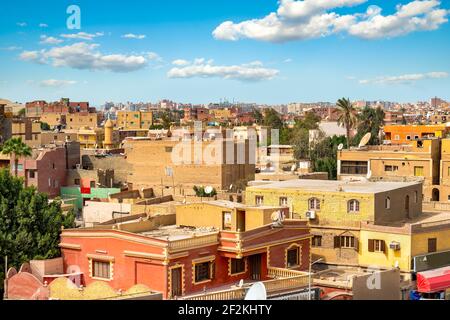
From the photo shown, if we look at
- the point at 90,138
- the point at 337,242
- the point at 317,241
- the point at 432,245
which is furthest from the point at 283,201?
the point at 90,138

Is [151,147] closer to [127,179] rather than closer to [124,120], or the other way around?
[127,179]

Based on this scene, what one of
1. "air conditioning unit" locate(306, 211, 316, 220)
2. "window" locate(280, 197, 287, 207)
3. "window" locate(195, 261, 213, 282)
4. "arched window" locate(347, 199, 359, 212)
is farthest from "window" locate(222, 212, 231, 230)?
"arched window" locate(347, 199, 359, 212)

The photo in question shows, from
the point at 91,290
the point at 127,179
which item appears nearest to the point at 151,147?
the point at 127,179

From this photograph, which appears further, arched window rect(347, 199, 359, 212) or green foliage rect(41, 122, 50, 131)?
green foliage rect(41, 122, 50, 131)

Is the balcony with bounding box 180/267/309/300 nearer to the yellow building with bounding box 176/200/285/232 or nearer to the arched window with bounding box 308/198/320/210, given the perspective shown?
the yellow building with bounding box 176/200/285/232

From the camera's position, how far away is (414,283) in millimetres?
20531

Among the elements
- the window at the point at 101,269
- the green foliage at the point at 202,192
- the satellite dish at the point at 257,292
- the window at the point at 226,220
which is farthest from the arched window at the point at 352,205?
the green foliage at the point at 202,192

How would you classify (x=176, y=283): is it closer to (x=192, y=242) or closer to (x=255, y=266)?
(x=192, y=242)

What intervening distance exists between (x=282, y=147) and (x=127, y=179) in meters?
17.9

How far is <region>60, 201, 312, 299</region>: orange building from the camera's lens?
1706cm

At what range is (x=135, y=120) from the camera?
91.1 metres

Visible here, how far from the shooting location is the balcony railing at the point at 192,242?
1697cm

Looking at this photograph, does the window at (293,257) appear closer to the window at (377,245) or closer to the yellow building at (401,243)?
the yellow building at (401,243)

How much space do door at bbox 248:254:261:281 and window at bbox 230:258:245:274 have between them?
196 millimetres
